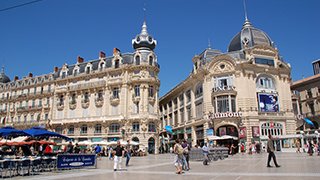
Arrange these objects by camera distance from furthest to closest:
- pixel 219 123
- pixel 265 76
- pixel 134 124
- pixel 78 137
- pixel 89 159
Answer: pixel 78 137 < pixel 134 124 < pixel 265 76 < pixel 219 123 < pixel 89 159

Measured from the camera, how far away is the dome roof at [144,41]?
4841cm

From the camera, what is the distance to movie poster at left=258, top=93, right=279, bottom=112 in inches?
1505

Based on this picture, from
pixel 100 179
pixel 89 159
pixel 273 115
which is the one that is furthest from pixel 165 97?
pixel 100 179

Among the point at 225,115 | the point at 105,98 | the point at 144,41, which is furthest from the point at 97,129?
the point at 225,115

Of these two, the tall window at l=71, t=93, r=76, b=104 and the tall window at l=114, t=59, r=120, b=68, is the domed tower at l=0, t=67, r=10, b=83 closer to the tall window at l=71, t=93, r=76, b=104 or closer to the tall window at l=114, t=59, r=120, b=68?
the tall window at l=71, t=93, r=76, b=104

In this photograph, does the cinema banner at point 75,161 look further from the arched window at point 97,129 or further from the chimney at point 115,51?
the chimney at point 115,51

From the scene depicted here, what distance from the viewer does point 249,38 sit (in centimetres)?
4231

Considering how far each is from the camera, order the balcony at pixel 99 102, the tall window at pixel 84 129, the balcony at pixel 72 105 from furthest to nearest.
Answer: the balcony at pixel 72 105 < the tall window at pixel 84 129 < the balcony at pixel 99 102

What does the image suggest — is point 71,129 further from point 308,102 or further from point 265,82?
point 308,102

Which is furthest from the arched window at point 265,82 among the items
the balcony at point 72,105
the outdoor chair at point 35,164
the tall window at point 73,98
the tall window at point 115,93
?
the outdoor chair at point 35,164

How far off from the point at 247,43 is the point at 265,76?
580 cm

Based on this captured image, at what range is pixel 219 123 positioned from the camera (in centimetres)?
3731

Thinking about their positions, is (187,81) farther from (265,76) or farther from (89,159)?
(89,159)

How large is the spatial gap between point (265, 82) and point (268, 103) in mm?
3249
